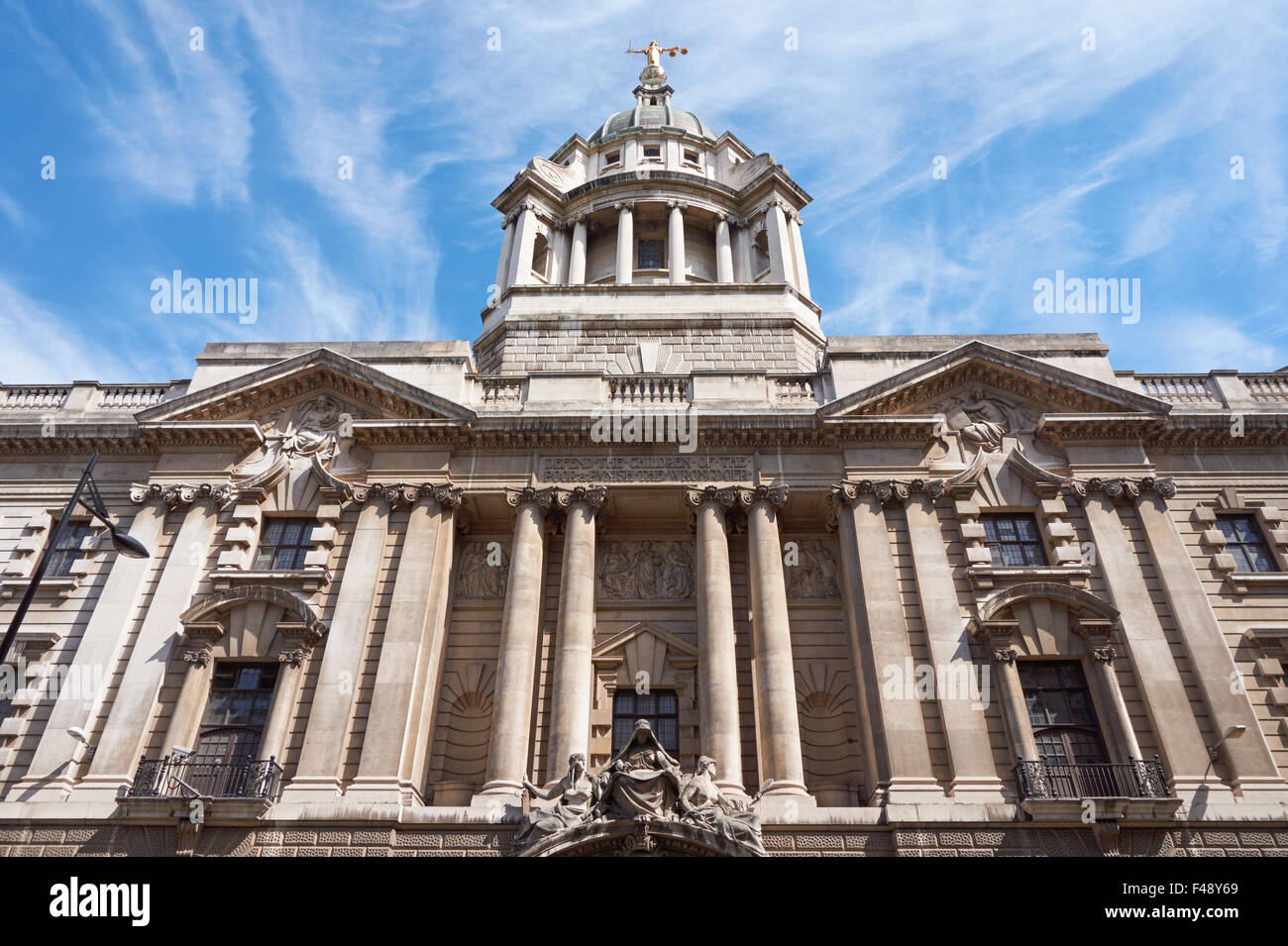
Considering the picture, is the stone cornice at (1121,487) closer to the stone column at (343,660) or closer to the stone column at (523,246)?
the stone column at (343,660)

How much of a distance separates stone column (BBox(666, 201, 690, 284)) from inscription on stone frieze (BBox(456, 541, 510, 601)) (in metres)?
15.5

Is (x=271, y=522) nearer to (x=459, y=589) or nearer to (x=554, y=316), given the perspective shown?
(x=459, y=589)

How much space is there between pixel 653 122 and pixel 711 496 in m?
29.4

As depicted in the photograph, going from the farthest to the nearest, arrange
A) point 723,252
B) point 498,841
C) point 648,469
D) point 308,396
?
point 723,252, point 308,396, point 648,469, point 498,841

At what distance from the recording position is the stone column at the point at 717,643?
19.5m

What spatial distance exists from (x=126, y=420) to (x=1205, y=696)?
28482 mm

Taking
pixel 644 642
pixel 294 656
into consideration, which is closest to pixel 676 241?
pixel 644 642

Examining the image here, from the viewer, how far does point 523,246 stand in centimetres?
3762

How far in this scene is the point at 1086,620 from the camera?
20.8 metres

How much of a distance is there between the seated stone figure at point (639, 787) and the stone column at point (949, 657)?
595 centimetres

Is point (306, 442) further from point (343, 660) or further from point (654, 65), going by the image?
point (654, 65)

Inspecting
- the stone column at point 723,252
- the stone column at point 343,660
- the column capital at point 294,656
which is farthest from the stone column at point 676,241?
the column capital at point 294,656

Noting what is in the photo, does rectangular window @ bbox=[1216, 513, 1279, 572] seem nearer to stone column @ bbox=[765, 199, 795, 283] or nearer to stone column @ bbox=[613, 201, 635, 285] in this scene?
stone column @ bbox=[765, 199, 795, 283]

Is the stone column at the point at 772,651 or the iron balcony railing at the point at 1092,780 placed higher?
the stone column at the point at 772,651
